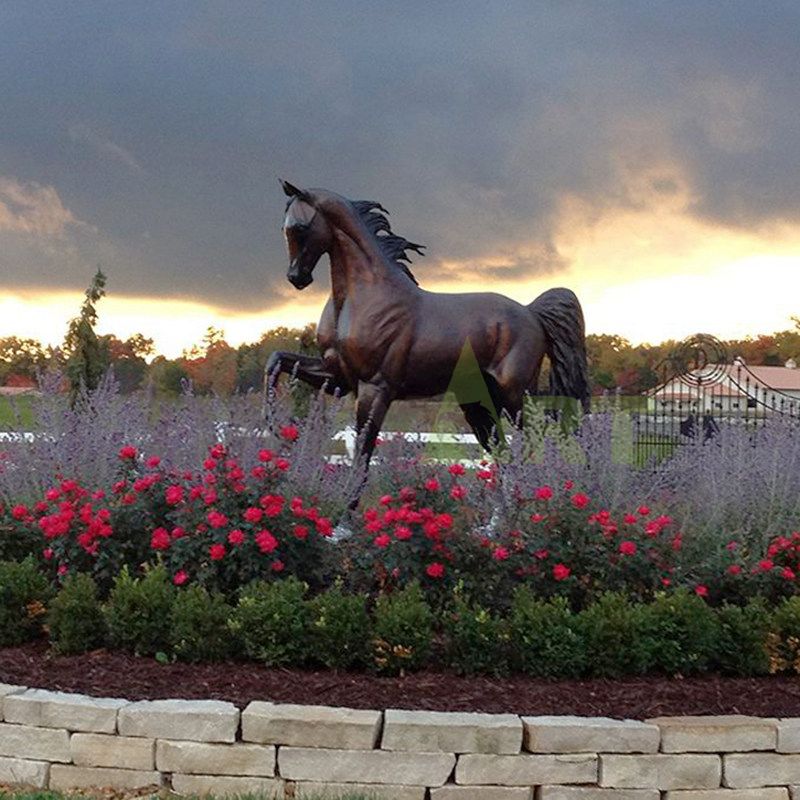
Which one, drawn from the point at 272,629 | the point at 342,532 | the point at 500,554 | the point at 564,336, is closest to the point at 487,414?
the point at 564,336

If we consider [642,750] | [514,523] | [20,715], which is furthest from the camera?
[514,523]

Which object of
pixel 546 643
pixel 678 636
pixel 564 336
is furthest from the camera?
pixel 564 336

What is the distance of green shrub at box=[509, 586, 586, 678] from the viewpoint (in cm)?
400

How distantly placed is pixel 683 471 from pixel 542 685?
2.74 m

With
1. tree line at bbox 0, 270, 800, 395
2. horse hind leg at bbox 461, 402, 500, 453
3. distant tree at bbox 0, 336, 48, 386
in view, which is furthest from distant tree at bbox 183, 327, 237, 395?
horse hind leg at bbox 461, 402, 500, 453

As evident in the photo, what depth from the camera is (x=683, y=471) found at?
622cm

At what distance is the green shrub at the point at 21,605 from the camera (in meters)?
4.51

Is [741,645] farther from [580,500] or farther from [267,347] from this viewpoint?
[267,347]

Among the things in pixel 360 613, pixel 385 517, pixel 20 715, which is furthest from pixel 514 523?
pixel 20 715

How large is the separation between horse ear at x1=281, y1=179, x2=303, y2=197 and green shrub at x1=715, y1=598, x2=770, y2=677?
3.96 m

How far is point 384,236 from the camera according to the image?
691 centimetres

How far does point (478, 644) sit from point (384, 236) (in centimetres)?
373

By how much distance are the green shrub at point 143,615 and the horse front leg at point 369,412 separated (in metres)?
2.12

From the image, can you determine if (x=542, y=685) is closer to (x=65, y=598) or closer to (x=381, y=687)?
(x=381, y=687)
